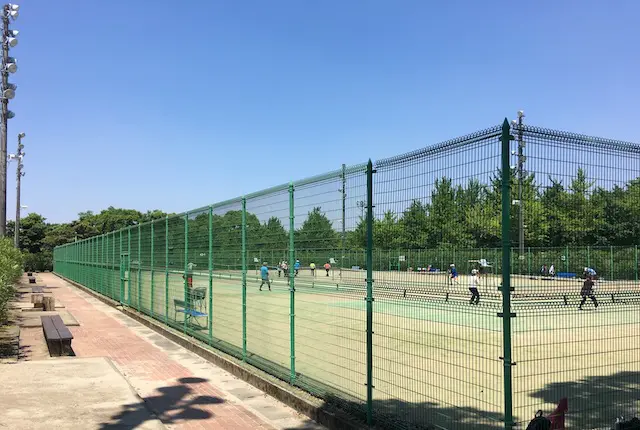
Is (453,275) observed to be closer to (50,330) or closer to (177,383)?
(177,383)

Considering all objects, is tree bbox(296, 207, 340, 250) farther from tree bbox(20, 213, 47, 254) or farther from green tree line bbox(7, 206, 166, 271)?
tree bbox(20, 213, 47, 254)

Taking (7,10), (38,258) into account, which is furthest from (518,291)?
(38,258)

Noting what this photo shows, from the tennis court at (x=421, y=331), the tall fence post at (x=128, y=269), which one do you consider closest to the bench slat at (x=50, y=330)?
the tennis court at (x=421, y=331)

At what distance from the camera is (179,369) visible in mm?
8781

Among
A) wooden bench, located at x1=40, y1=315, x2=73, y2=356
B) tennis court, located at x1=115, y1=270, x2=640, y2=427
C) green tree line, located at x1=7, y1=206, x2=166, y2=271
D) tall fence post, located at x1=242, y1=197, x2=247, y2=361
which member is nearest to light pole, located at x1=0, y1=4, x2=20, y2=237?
wooden bench, located at x1=40, y1=315, x2=73, y2=356

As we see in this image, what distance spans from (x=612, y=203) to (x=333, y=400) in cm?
353

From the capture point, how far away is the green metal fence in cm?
423

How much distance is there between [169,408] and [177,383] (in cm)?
125

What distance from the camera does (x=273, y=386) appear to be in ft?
23.2

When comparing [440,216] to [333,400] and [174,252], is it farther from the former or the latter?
[174,252]

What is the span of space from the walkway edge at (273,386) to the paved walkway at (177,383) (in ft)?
0.27

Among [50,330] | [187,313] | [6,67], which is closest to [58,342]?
[50,330]

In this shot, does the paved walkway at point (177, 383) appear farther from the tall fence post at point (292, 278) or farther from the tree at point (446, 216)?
the tree at point (446, 216)

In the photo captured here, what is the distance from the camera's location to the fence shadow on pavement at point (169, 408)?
5480 mm
